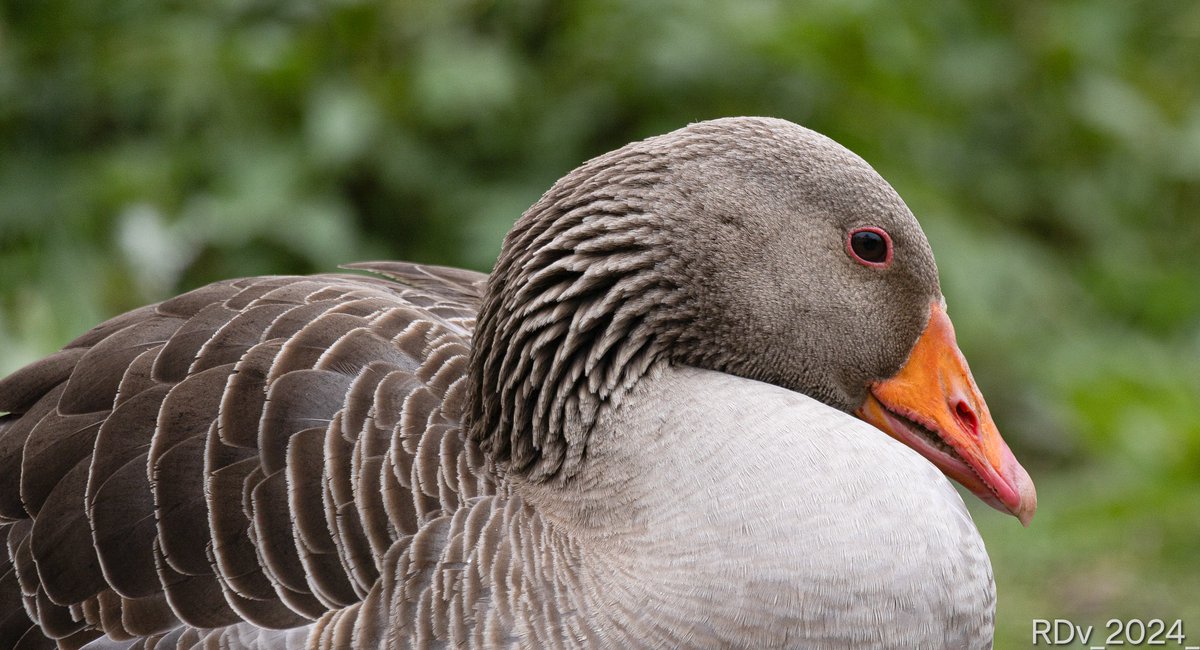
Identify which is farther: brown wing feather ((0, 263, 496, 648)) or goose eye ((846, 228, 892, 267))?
goose eye ((846, 228, 892, 267))

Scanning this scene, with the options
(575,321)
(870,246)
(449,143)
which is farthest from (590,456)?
(449,143)

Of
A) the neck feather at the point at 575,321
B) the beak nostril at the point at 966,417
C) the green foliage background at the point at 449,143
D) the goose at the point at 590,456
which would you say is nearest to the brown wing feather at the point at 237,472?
the goose at the point at 590,456

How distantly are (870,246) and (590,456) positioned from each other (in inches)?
30.4

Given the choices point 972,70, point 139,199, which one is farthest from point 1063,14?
point 139,199

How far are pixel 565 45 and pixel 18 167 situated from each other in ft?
8.77

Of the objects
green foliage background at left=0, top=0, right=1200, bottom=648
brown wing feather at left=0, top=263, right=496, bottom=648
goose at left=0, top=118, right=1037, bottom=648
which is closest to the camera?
goose at left=0, top=118, right=1037, bottom=648

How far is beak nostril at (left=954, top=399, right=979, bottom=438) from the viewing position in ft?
9.29

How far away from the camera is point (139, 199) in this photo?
5.68 m

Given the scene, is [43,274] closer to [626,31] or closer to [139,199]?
[139,199]

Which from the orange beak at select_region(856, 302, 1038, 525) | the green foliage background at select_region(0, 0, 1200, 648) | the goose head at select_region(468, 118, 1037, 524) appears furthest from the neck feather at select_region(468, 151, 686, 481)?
the green foliage background at select_region(0, 0, 1200, 648)

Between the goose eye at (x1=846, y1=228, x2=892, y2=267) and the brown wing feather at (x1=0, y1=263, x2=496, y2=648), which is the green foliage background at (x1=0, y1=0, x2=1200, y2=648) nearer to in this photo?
the brown wing feather at (x1=0, y1=263, x2=496, y2=648)

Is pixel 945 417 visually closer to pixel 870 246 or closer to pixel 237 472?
pixel 870 246

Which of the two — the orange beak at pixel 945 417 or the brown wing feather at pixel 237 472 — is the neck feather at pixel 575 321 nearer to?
the brown wing feather at pixel 237 472

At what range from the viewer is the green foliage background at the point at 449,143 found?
219 inches
